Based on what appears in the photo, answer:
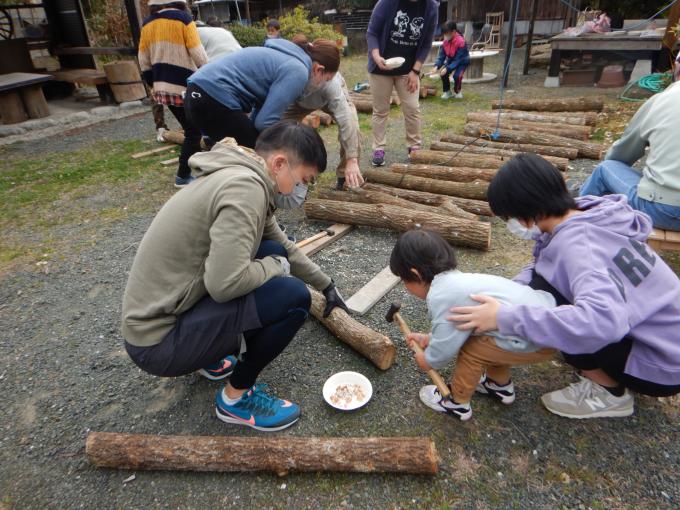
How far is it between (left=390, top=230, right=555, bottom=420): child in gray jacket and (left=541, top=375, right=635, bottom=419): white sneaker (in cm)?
39

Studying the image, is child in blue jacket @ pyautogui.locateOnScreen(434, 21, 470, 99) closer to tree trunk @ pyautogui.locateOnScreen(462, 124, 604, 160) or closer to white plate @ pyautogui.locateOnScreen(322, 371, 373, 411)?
tree trunk @ pyautogui.locateOnScreen(462, 124, 604, 160)

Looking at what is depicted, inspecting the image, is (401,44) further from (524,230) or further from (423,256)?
(423,256)

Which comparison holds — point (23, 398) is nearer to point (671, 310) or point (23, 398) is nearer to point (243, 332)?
point (243, 332)

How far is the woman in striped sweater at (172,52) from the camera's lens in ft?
17.6

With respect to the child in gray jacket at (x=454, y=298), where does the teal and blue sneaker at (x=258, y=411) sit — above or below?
below

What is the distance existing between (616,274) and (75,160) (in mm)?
7659

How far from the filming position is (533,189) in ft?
6.08

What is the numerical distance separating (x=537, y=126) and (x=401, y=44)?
279 cm

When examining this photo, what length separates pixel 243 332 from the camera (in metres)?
2.10

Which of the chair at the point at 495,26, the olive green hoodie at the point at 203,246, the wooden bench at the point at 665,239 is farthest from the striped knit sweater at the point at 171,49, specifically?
the chair at the point at 495,26

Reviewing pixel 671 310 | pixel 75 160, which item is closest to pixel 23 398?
pixel 671 310

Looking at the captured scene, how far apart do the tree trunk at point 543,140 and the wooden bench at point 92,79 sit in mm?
8415

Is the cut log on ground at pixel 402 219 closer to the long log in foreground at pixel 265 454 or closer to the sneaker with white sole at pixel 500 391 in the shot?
the sneaker with white sole at pixel 500 391

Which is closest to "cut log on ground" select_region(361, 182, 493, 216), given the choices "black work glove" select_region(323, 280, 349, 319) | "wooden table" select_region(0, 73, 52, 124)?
"black work glove" select_region(323, 280, 349, 319)
